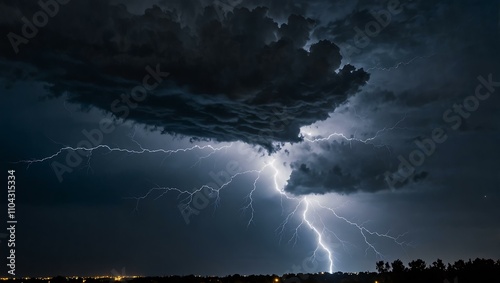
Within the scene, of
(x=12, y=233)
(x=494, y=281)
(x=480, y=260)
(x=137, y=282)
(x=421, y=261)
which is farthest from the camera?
(x=421, y=261)

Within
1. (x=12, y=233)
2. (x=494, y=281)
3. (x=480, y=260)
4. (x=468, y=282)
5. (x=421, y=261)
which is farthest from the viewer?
(x=421, y=261)

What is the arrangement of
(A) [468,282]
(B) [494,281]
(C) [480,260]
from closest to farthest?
(B) [494,281], (A) [468,282], (C) [480,260]

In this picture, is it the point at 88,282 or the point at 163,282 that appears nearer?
the point at 163,282

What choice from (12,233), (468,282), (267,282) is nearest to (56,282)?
(267,282)

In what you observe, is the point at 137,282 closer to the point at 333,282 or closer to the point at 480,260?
the point at 333,282

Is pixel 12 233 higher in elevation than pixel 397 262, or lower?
higher

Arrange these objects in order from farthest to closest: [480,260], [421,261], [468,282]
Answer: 1. [421,261]
2. [480,260]
3. [468,282]

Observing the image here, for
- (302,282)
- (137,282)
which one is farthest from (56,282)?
(302,282)

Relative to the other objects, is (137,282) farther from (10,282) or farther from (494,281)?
(494,281)

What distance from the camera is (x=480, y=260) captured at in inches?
2874

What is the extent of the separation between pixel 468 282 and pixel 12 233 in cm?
4833

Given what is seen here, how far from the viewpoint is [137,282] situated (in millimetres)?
83188

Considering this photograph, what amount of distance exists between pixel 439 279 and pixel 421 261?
33.8 meters

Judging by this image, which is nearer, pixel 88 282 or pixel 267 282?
pixel 267 282
